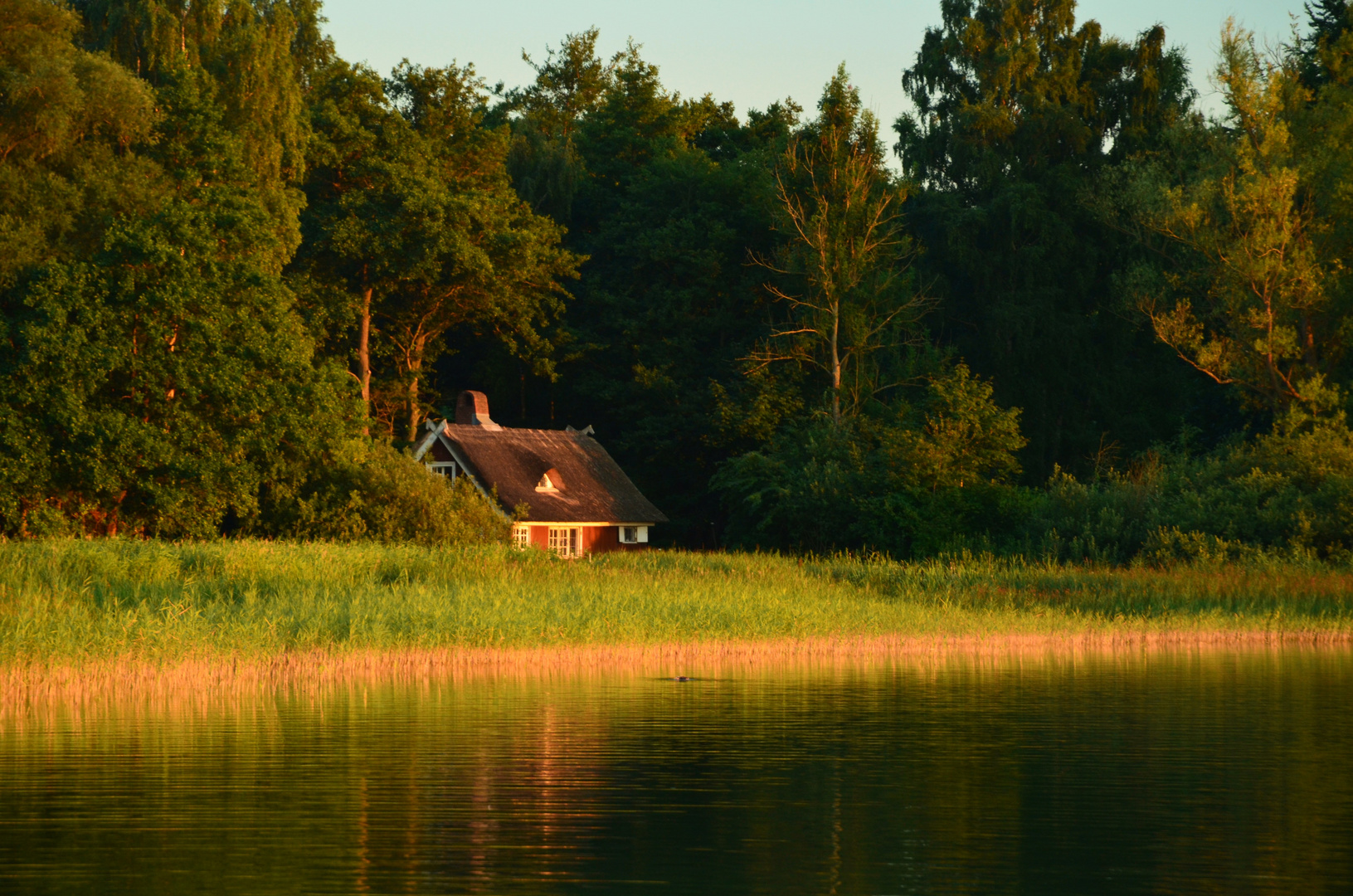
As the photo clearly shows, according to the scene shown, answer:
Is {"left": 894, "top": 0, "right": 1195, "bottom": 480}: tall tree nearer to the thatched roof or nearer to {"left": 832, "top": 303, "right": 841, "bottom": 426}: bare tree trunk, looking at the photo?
{"left": 832, "top": 303, "right": 841, "bottom": 426}: bare tree trunk

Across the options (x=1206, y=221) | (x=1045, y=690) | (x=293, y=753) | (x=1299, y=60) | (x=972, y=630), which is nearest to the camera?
(x=293, y=753)

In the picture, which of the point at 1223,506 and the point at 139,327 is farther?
the point at 1223,506

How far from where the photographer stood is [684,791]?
532 inches

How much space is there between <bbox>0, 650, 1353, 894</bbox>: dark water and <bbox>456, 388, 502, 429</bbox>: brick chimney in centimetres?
3877

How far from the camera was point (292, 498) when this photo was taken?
4553 cm

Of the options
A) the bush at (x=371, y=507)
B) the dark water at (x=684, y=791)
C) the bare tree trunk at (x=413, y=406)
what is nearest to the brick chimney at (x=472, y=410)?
the bare tree trunk at (x=413, y=406)

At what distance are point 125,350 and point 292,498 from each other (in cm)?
645

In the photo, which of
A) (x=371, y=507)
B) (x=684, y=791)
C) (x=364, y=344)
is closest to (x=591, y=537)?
(x=364, y=344)

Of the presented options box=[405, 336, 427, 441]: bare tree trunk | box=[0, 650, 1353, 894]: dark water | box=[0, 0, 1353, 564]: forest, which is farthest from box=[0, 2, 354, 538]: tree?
box=[0, 650, 1353, 894]: dark water

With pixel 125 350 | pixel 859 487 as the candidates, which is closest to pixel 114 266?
pixel 125 350

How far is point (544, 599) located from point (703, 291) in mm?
37486

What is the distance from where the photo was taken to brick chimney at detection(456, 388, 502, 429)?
2368 inches

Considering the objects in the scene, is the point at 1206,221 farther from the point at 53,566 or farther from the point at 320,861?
the point at 320,861

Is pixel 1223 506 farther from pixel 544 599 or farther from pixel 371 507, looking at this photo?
pixel 544 599
